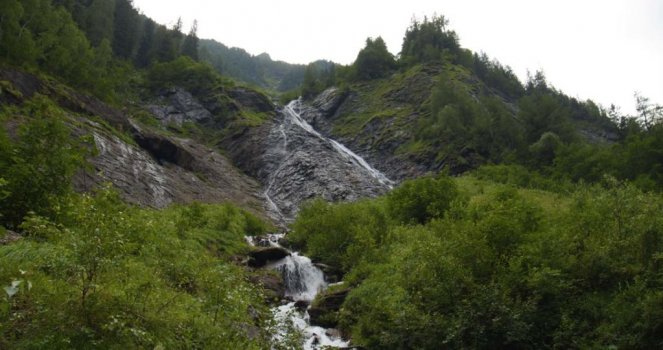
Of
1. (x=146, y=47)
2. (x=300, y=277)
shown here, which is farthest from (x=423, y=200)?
(x=146, y=47)

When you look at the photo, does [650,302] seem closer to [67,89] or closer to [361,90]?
[67,89]

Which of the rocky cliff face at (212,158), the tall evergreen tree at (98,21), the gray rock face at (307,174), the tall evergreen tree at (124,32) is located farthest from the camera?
the tall evergreen tree at (124,32)

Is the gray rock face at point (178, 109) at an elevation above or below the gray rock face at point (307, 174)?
above

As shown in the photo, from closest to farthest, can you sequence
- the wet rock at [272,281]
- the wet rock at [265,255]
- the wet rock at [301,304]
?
the wet rock at [301,304] < the wet rock at [272,281] < the wet rock at [265,255]

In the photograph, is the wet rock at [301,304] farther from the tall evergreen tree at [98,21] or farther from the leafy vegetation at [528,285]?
the tall evergreen tree at [98,21]

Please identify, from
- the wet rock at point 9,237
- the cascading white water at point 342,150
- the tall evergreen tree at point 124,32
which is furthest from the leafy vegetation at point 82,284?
the tall evergreen tree at point 124,32

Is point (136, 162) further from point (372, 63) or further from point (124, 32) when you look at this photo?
point (372, 63)

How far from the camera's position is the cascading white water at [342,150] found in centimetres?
6226

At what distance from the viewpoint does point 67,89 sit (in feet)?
147

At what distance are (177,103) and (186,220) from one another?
196 ft

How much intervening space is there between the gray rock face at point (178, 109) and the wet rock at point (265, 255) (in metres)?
51.6

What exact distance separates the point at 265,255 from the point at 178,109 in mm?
59291

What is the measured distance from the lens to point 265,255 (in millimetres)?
26703

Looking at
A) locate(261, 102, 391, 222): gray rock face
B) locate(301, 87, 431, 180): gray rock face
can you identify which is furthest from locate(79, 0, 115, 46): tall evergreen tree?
locate(301, 87, 431, 180): gray rock face
